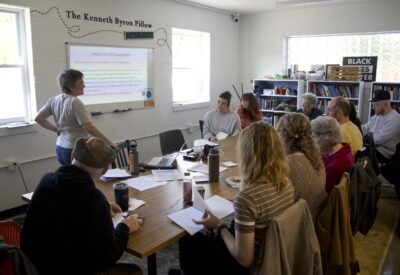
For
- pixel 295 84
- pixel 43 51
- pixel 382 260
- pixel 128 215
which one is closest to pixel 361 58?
pixel 295 84

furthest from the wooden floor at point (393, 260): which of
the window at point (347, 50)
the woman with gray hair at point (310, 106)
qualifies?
the window at point (347, 50)

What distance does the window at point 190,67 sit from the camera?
5945 millimetres

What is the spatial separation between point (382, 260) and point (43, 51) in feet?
12.3

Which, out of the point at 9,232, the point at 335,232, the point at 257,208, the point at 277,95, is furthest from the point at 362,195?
the point at 277,95

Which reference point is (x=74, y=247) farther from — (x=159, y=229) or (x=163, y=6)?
(x=163, y=6)

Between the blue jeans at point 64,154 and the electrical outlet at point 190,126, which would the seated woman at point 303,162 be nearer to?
the blue jeans at point 64,154

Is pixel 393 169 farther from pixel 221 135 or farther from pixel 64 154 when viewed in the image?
pixel 64 154

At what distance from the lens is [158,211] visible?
78.6 inches

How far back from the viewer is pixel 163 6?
5344mm

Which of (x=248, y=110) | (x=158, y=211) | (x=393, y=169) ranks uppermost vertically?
(x=248, y=110)

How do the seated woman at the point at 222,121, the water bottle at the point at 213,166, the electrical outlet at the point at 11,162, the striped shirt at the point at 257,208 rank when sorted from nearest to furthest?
the striped shirt at the point at 257,208
the water bottle at the point at 213,166
the electrical outlet at the point at 11,162
the seated woman at the point at 222,121

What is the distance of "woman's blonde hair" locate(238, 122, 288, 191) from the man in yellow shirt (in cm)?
173

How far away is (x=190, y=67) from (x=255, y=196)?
16.2ft

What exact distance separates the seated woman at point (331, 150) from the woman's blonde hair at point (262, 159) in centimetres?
82
